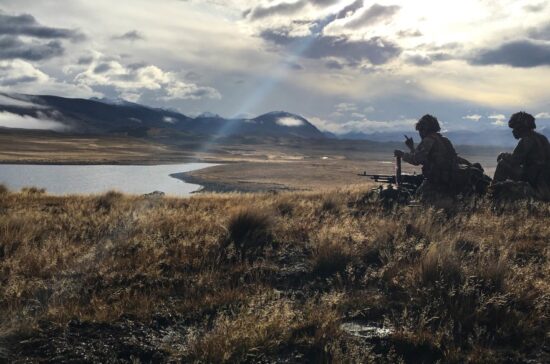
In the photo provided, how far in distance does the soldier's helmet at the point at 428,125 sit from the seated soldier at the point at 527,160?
2.27m

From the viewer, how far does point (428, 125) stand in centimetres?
1455

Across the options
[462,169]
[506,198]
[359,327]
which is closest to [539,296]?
[359,327]

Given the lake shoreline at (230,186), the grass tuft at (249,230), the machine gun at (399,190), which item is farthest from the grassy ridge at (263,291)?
the lake shoreline at (230,186)

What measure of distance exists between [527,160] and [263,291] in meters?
11.9

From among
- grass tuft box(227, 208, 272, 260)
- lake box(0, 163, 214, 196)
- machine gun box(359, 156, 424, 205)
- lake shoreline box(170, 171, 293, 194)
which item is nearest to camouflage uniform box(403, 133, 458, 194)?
machine gun box(359, 156, 424, 205)

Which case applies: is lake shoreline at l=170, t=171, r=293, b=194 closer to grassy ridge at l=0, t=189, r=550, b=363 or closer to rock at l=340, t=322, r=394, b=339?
grassy ridge at l=0, t=189, r=550, b=363

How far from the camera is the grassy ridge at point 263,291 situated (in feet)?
14.5

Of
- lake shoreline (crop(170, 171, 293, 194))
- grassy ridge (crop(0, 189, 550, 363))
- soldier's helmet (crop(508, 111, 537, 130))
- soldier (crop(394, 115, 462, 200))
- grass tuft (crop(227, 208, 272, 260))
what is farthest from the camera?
lake shoreline (crop(170, 171, 293, 194))

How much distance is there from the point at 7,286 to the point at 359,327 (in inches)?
167

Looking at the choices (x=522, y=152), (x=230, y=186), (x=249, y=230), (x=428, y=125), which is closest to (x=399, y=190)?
(x=428, y=125)

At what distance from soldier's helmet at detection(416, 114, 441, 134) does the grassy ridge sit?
5759mm

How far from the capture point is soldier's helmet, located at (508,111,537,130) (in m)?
14.4

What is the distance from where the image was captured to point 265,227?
29.0 ft

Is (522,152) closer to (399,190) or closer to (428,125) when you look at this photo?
(428,125)
